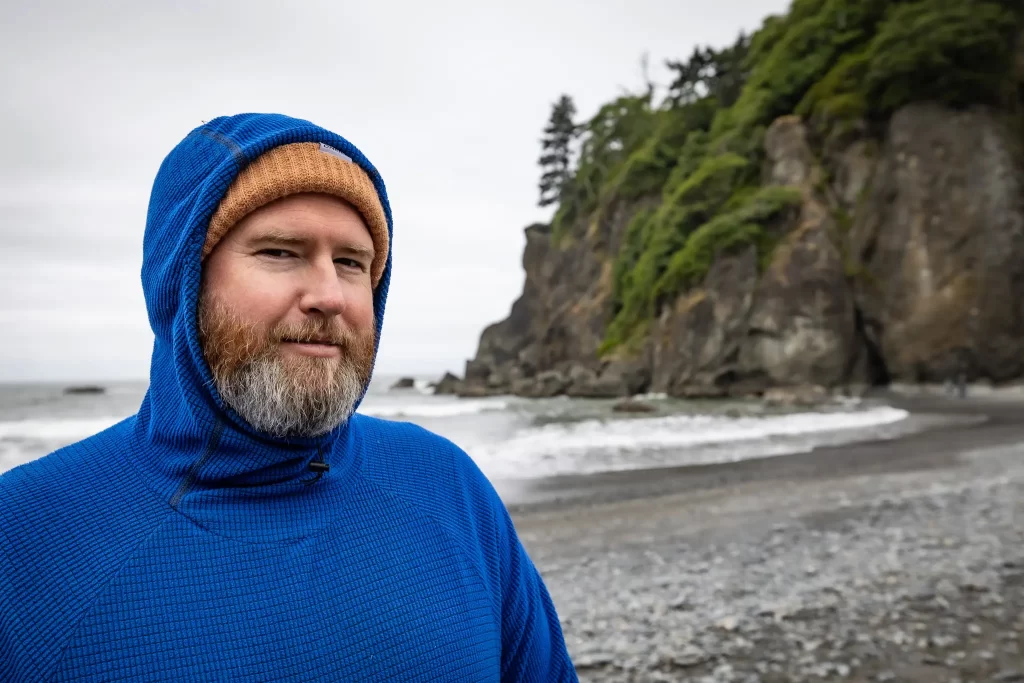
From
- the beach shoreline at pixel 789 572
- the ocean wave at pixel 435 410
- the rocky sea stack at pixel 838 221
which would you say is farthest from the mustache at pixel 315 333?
the rocky sea stack at pixel 838 221

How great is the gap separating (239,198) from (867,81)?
39.5 m

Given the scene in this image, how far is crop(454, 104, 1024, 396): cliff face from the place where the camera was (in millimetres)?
30750

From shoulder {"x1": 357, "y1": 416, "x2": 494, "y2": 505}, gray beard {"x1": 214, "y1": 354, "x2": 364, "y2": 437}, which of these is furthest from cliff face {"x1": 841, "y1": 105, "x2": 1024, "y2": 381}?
gray beard {"x1": 214, "y1": 354, "x2": 364, "y2": 437}

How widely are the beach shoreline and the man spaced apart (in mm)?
2885

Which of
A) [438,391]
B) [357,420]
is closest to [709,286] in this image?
[438,391]

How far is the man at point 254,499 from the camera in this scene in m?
1.16

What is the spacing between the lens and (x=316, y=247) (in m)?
1.43

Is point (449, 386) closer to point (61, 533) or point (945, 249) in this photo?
point (945, 249)

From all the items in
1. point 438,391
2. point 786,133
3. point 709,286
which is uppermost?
point 786,133

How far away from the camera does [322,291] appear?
1.39 metres

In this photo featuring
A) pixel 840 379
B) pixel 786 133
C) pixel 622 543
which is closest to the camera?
pixel 622 543

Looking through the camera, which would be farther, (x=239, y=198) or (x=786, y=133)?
(x=786, y=133)

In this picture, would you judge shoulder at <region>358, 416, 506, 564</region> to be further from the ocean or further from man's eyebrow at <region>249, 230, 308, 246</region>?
the ocean

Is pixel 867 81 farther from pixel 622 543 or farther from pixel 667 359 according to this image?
pixel 622 543
